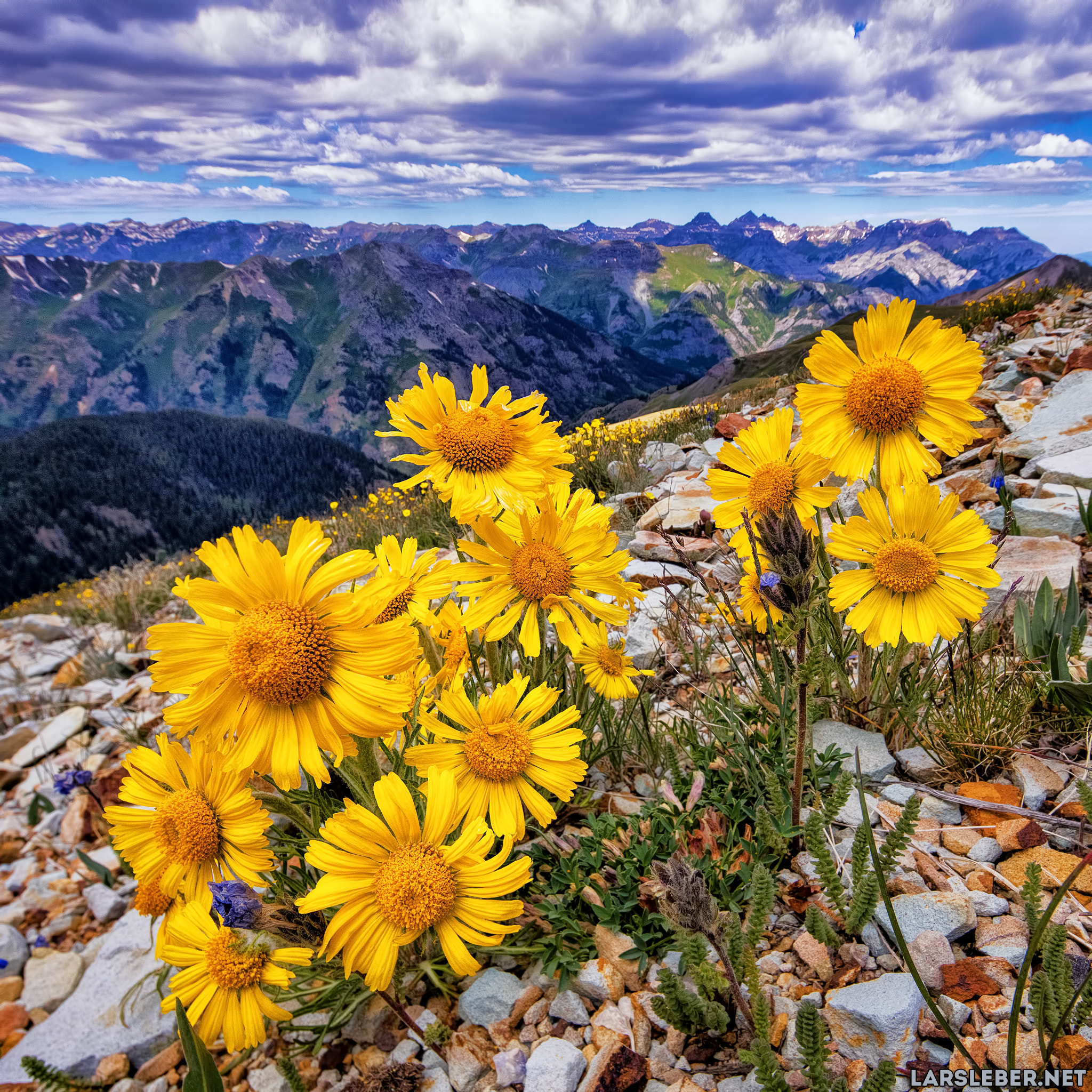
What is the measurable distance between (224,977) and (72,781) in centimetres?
401

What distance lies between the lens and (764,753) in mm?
2768

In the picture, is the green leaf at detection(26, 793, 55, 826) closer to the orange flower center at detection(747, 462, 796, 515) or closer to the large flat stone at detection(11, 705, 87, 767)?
the large flat stone at detection(11, 705, 87, 767)

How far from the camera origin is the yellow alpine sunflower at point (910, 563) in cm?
231

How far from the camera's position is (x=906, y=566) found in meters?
2.34

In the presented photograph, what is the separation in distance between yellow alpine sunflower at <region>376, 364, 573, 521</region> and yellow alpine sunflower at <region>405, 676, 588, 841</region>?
652 mm

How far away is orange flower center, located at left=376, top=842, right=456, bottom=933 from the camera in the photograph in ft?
5.77

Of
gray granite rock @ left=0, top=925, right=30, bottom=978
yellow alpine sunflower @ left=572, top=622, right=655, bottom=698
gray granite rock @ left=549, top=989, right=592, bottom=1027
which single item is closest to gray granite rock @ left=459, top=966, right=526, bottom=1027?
gray granite rock @ left=549, top=989, right=592, bottom=1027

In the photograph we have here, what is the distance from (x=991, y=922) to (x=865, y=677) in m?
1.09

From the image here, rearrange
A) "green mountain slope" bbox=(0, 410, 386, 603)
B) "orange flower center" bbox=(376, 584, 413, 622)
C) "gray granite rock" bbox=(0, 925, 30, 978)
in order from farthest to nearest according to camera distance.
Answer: "green mountain slope" bbox=(0, 410, 386, 603) < "gray granite rock" bbox=(0, 925, 30, 978) < "orange flower center" bbox=(376, 584, 413, 622)

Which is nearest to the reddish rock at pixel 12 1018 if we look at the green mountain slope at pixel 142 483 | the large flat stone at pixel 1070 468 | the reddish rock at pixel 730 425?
the large flat stone at pixel 1070 468

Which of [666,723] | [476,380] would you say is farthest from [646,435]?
[476,380]

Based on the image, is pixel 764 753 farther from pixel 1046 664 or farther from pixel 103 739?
pixel 103 739

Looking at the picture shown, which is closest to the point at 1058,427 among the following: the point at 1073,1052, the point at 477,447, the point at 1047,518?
the point at 1047,518

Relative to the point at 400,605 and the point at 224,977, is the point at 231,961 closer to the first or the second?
the point at 224,977
